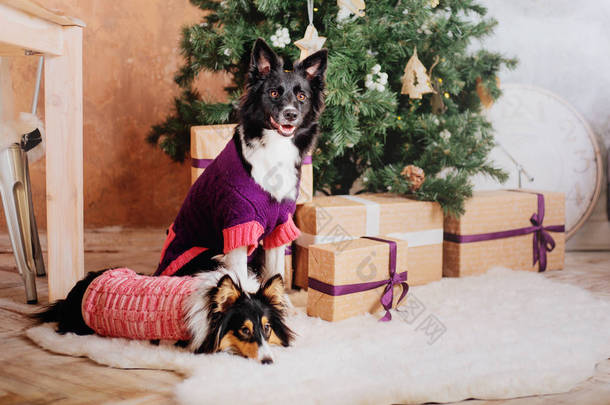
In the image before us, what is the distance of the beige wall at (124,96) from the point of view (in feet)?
10.8

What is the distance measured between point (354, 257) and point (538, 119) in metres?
1.85

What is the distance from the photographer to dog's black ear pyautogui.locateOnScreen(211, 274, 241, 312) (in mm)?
1467

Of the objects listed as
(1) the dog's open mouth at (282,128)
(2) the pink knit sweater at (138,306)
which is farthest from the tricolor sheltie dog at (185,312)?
(1) the dog's open mouth at (282,128)

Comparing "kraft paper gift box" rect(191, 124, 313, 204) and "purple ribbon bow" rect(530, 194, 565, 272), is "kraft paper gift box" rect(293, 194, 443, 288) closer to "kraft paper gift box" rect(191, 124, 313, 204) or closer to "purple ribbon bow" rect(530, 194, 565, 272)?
"kraft paper gift box" rect(191, 124, 313, 204)

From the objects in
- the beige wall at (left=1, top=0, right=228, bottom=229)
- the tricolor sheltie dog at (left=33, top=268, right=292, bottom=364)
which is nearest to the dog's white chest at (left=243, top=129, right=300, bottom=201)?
the tricolor sheltie dog at (left=33, top=268, right=292, bottom=364)

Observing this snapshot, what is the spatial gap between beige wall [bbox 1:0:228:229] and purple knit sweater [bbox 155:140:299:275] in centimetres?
165

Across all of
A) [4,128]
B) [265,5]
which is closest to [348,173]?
[265,5]

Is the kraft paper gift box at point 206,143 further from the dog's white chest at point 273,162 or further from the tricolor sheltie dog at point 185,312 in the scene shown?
the tricolor sheltie dog at point 185,312

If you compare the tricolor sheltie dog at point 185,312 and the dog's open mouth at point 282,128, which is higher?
the dog's open mouth at point 282,128

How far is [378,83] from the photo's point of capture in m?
2.41

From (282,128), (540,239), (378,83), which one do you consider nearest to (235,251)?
(282,128)

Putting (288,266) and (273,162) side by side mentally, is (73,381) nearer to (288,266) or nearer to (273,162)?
(273,162)

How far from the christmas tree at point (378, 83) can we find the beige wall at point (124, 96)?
67 centimetres

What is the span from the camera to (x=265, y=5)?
2.25 m
